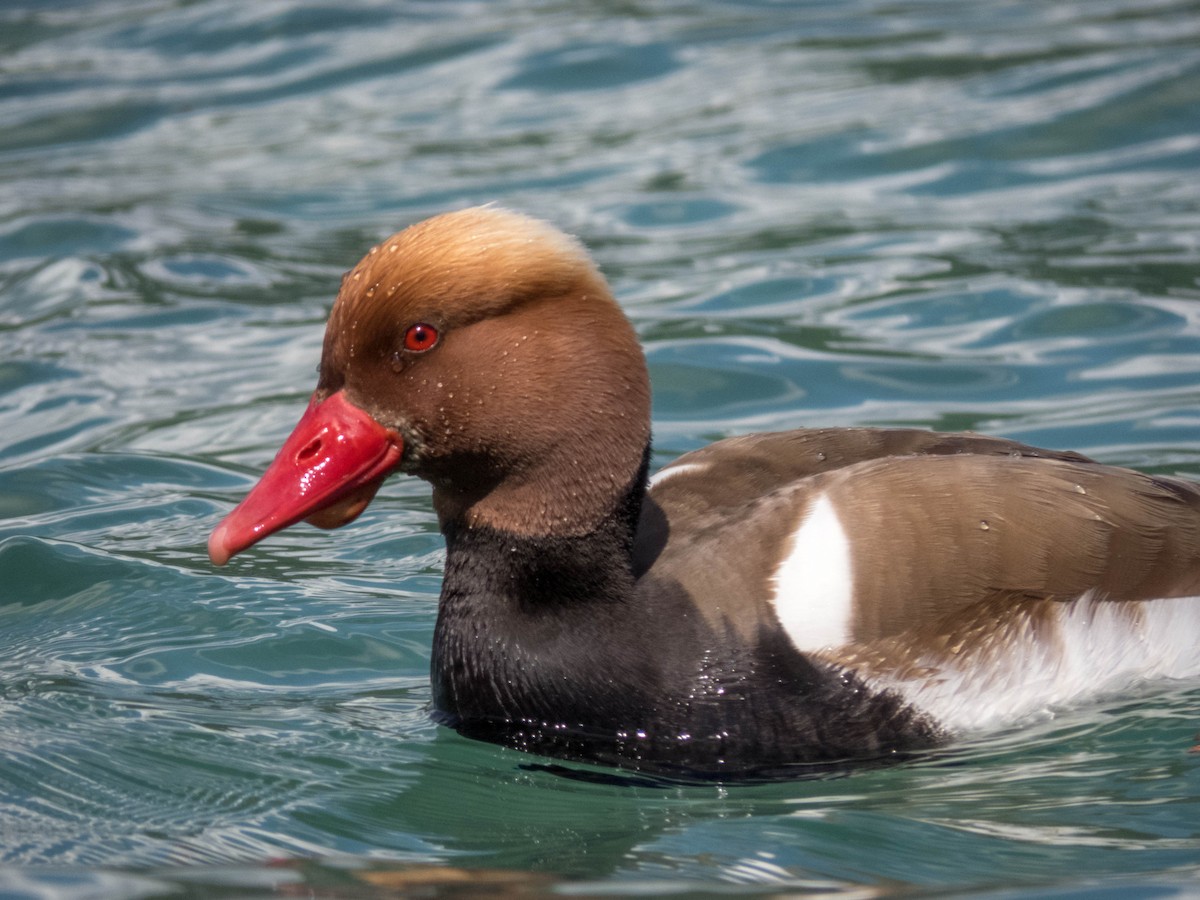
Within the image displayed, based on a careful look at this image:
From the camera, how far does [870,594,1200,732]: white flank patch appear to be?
14.3 ft

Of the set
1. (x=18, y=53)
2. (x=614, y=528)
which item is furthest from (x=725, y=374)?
(x=18, y=53)

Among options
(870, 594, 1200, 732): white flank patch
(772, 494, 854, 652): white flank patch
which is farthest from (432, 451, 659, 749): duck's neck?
(870, 594, 1200, 732): white flank patch

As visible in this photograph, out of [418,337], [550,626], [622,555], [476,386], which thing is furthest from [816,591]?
[418,337]

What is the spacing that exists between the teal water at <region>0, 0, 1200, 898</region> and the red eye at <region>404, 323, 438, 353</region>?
102cm

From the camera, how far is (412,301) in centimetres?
411

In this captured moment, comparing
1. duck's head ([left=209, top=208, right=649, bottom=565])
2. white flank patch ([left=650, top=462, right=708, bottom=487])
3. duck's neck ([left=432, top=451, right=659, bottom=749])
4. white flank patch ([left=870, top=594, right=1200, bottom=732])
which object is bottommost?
white flank patch ([left=870, top=594, right=1200, bottom=732])

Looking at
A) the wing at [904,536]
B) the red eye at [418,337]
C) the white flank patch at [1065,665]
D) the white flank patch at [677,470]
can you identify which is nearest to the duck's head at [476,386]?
the red eye at [418,337]

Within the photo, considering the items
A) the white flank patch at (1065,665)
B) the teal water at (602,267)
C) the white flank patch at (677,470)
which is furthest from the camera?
the white flank patch at (677,470)

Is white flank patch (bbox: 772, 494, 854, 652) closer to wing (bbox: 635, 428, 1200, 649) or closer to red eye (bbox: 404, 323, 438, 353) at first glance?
wing (bbox: 635, 428, 1200, 649)

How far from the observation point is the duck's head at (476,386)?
4.12 meters

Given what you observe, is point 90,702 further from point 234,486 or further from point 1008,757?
point 1008,757

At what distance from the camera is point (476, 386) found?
4.18 meters

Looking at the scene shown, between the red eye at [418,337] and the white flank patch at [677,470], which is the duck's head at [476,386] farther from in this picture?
the white flank patch at [677,470]

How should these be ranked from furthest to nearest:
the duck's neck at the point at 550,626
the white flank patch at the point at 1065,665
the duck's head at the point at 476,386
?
the white flank patch at the point at 1065,665
the duck's neck at the point at 550,626
the duck's head at the point at 476,386
